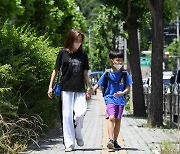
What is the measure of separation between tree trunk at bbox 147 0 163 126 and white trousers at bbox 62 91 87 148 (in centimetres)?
686

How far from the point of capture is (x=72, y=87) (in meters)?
9.18

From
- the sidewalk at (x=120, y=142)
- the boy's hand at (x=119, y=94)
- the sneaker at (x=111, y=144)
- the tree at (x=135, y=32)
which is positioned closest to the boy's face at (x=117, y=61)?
the boy's hand at (x=119, y=94)

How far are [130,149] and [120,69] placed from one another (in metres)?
1.51

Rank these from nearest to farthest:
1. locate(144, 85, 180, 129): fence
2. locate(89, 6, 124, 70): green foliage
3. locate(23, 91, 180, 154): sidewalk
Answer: locate(23, 91, 180, 154): sidewalk → locate(144, 85, 180, 129): fence → locate(89, 6, 124, 70): green foliage

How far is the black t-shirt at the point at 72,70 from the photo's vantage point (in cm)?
920

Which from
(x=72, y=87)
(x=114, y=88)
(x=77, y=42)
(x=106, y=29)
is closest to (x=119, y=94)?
(x=114, y=88)

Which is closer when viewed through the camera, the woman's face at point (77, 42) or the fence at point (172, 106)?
the woman's face at point (77, 42)

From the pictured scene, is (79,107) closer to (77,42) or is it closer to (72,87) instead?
(72,87)

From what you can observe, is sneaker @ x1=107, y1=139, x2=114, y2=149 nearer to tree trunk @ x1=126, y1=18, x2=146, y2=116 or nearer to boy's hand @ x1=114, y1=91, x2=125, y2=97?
boy's hand @ x1=114, y1=91, x2=125, y2=97

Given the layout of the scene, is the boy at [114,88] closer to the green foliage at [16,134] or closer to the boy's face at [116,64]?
the boy's face at [116,64]

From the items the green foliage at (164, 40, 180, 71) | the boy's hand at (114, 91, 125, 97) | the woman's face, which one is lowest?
the green foliage at (164, 40, 180, 71)

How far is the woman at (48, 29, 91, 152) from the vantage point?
9.21m

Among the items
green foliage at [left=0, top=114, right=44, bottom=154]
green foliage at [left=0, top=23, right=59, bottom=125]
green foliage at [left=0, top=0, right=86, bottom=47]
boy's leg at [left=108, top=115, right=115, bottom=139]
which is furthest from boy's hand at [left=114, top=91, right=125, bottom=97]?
green foliage at [left=0, top=0, right=86, bottom=47]

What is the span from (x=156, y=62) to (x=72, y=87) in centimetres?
703
